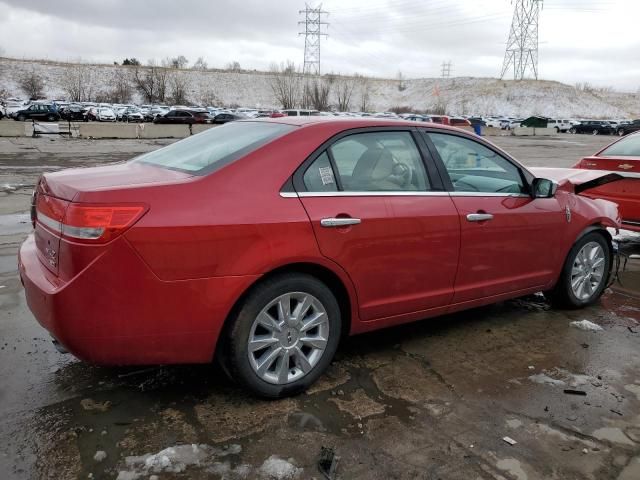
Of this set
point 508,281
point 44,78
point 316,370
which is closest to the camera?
point 316,370

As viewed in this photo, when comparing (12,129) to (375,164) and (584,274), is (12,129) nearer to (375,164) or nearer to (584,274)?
(375,164)

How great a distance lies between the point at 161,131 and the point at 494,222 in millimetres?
29198

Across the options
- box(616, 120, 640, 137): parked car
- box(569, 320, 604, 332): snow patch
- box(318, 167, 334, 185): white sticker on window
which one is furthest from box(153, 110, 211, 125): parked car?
box(616, 120, 640, 137): parked car

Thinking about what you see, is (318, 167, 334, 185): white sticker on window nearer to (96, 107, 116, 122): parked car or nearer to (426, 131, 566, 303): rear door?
(426, 131, 566, 303): rear door

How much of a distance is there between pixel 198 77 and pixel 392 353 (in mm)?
95776

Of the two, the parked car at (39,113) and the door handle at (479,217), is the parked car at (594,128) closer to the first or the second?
the parked car at (39,113)

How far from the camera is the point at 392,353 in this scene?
4.00 meters

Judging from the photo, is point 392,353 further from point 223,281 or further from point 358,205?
point 223,281

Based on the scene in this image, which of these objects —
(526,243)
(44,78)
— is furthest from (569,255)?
(44,78)

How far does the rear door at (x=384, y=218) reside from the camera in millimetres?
3271

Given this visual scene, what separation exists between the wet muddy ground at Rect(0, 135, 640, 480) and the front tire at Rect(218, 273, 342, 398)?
161mm

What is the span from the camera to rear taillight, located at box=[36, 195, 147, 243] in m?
2.66

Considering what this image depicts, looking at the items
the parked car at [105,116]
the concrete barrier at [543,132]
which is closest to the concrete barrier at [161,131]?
the parked car at [105,116]

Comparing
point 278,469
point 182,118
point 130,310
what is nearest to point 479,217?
point 278,469
